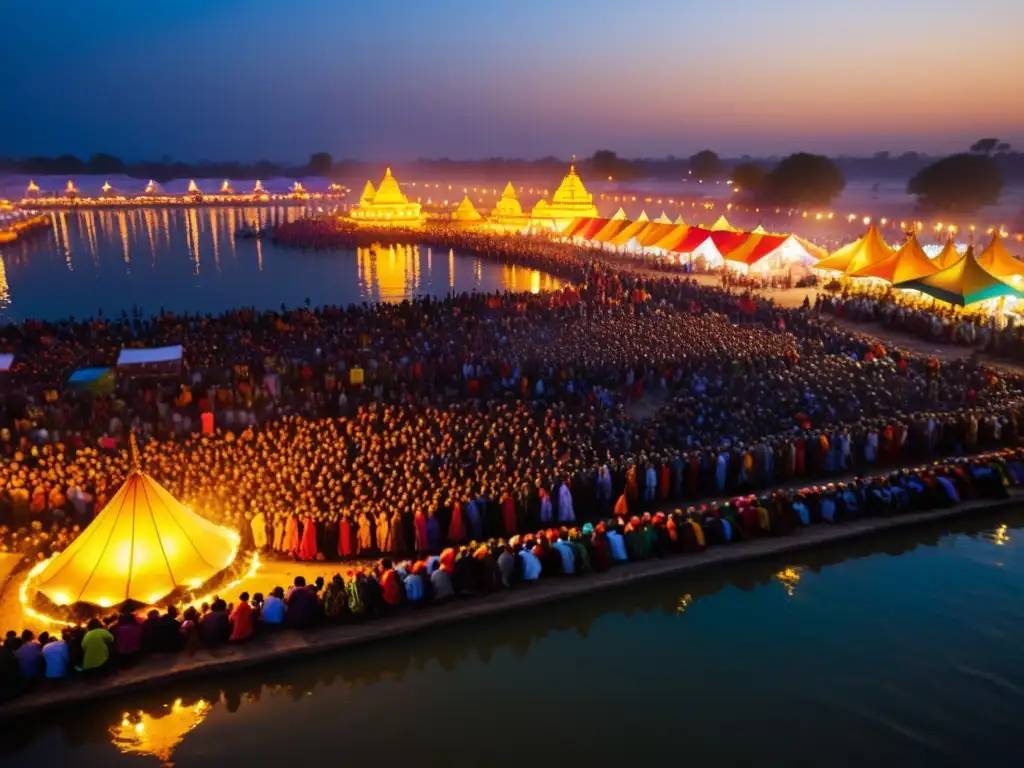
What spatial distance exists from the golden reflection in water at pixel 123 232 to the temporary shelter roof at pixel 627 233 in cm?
2193

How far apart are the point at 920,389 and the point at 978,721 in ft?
26.8

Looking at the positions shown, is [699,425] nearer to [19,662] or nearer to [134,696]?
[134,696]

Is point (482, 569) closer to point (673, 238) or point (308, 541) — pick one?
point (308, 541)

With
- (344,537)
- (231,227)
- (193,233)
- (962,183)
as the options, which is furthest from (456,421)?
(962,183)

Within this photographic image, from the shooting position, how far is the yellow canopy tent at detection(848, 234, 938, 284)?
68.2ft

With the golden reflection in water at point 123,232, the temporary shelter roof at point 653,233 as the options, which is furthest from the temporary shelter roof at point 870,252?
the golden reflection in water at point 123,232

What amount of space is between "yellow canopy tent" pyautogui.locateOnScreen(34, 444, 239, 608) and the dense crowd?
0.78 meters

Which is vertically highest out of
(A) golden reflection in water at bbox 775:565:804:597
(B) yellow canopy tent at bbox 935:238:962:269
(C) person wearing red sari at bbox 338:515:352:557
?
(B) yellow canopy tent at bbox 935:238:962:269

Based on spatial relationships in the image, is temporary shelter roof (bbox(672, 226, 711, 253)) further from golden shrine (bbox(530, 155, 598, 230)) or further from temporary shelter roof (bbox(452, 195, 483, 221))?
temporary shelter roof (bbox(452, 195, 483, 221))

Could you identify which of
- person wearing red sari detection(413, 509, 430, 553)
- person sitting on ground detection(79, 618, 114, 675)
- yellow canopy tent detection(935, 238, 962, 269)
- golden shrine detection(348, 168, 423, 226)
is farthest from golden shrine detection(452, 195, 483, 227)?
person sitting on ground detection(79, 618, 114, 675)

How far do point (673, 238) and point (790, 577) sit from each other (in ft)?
72.8

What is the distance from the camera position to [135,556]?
7254mm

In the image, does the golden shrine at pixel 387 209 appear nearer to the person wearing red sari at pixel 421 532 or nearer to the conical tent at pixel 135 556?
the person wearing red sari at pixel 421 532

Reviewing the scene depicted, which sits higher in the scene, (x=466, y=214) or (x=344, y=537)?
(x=466, y=214)
